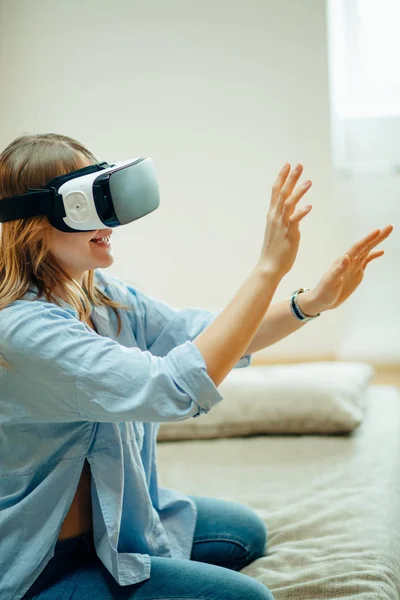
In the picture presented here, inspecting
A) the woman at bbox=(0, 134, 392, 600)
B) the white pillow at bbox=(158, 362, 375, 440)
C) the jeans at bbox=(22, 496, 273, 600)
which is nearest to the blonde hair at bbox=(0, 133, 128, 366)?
the woman at bbox=(0, 134, 392, 600)

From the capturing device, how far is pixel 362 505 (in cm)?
176

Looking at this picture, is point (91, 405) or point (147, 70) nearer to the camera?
point (91, 405)

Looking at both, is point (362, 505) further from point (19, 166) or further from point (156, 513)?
point (19, 166)

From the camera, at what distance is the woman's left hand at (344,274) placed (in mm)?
1389

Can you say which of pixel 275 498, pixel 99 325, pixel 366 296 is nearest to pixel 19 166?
pixel 99 325

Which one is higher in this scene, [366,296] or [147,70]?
[147,70]

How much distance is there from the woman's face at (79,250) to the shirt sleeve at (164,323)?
0.75 ft

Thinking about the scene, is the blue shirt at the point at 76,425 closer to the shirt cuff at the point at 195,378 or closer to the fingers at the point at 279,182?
the shirt cuff at the point at 195,378

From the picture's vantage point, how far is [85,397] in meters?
1.16

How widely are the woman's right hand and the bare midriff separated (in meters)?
0.47

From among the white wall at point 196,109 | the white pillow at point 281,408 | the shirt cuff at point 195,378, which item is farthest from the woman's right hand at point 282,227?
the white wall at point 196,109

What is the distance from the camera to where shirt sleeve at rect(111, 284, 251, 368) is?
1557mm

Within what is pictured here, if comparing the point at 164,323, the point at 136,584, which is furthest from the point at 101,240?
the point at 136,584

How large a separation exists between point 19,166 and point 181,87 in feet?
7.22
